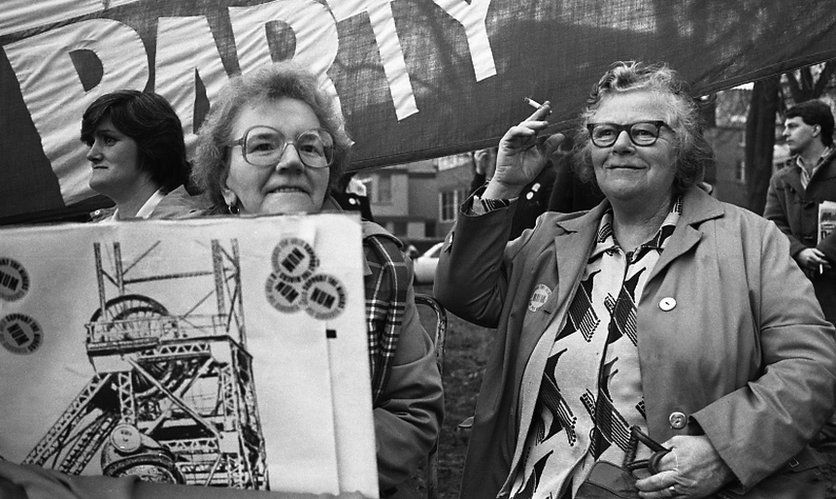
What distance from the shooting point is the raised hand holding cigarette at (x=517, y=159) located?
2.85 meters

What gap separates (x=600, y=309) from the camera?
2688mm

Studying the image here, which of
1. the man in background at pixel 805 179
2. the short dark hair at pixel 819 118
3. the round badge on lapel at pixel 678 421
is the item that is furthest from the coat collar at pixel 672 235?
the short dark hair at pixel 819 118

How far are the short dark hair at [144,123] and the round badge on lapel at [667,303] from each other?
2233 mm

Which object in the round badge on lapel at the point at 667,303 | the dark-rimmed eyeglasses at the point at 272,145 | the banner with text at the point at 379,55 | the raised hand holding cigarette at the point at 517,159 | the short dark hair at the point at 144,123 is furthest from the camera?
the short dark hair at the point at 144,123

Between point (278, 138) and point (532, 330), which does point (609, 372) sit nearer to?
point (532, 330)

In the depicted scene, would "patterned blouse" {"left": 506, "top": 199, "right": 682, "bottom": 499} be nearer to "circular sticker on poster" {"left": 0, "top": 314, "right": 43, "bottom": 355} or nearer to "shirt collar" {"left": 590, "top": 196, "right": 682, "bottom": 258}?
"shirt collar" {"left": 590, "top": 196, "right": 682, "bottom": 258}

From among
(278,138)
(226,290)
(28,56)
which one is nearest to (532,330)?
(278,138)

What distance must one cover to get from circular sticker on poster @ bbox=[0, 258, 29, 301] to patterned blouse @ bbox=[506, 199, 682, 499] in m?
1.58

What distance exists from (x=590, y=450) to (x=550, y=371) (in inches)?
10.3

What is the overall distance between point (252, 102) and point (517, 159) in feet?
3.06

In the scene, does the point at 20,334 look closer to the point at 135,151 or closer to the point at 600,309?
the point at 600,309

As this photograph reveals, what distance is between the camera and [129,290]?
154 centimetres

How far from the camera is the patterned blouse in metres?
2.55

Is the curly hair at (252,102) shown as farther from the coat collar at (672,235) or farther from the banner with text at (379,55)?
the banner with text at (379,55)
